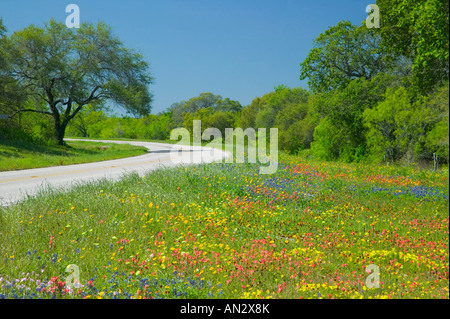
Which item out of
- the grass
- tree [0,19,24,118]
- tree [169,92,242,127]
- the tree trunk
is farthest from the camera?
tree [169,92,242,127]

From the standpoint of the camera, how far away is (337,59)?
2650cm

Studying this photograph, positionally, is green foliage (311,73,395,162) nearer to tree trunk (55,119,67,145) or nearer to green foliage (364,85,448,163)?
green foliage (364,85,448,163)

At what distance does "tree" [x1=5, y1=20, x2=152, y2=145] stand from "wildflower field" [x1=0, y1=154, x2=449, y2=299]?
25.9 meters

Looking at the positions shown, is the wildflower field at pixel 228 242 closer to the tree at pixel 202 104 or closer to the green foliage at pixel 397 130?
the green foliage at pixel 397 130

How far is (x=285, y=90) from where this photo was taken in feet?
157

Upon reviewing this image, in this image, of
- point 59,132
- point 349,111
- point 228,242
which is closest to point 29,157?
point 59,132

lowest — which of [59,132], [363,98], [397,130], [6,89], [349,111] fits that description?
[397,130]

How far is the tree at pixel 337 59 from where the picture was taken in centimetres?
2595

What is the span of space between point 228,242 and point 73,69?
32.1 metres

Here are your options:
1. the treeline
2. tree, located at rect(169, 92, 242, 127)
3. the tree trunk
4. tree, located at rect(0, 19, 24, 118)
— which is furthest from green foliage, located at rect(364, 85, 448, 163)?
tree, located at rect(169, 92, 242, 127)

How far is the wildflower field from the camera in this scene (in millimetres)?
4145

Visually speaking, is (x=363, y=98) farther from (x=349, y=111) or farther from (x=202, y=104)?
(x=202, y=104)
